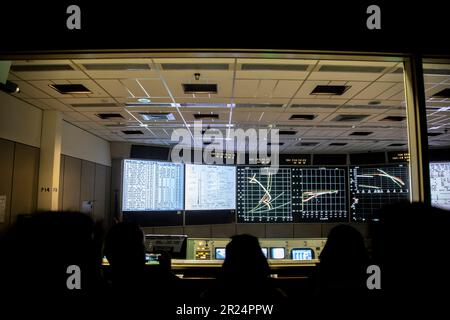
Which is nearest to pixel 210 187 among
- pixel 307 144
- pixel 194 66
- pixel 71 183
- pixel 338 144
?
pixel 307 144

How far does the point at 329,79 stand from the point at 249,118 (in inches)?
87.5

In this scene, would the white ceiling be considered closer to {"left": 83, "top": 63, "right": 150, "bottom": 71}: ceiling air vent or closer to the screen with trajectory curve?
{"left": 83, "top": 63, "right": 150, "bottom": 71}: ceiling air vent

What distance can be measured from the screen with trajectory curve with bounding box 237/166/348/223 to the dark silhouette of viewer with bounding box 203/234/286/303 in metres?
7.29

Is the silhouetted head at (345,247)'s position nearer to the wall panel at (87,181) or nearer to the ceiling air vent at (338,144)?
the wall panel at (87,181)

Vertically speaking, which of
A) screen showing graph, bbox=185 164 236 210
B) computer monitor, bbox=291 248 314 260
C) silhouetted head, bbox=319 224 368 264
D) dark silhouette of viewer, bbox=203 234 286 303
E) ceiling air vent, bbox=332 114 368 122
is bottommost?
computer monitor, bbox=291 248 314 260

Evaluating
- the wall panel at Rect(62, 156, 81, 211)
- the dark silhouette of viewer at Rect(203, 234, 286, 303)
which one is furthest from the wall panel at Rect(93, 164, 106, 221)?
the dark silhouette of viewer at Rect(203, 234, 286, 303)

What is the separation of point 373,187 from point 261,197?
121 inches

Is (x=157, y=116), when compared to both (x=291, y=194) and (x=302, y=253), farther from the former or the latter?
(x=291, y=194)

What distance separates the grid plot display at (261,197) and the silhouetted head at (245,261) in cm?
729

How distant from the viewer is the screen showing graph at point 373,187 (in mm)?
9095

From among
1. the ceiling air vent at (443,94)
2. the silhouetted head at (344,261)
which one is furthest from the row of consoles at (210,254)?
the ceiling air vent at (443,94)

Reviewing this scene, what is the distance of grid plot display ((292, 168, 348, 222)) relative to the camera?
9320 millimetres
